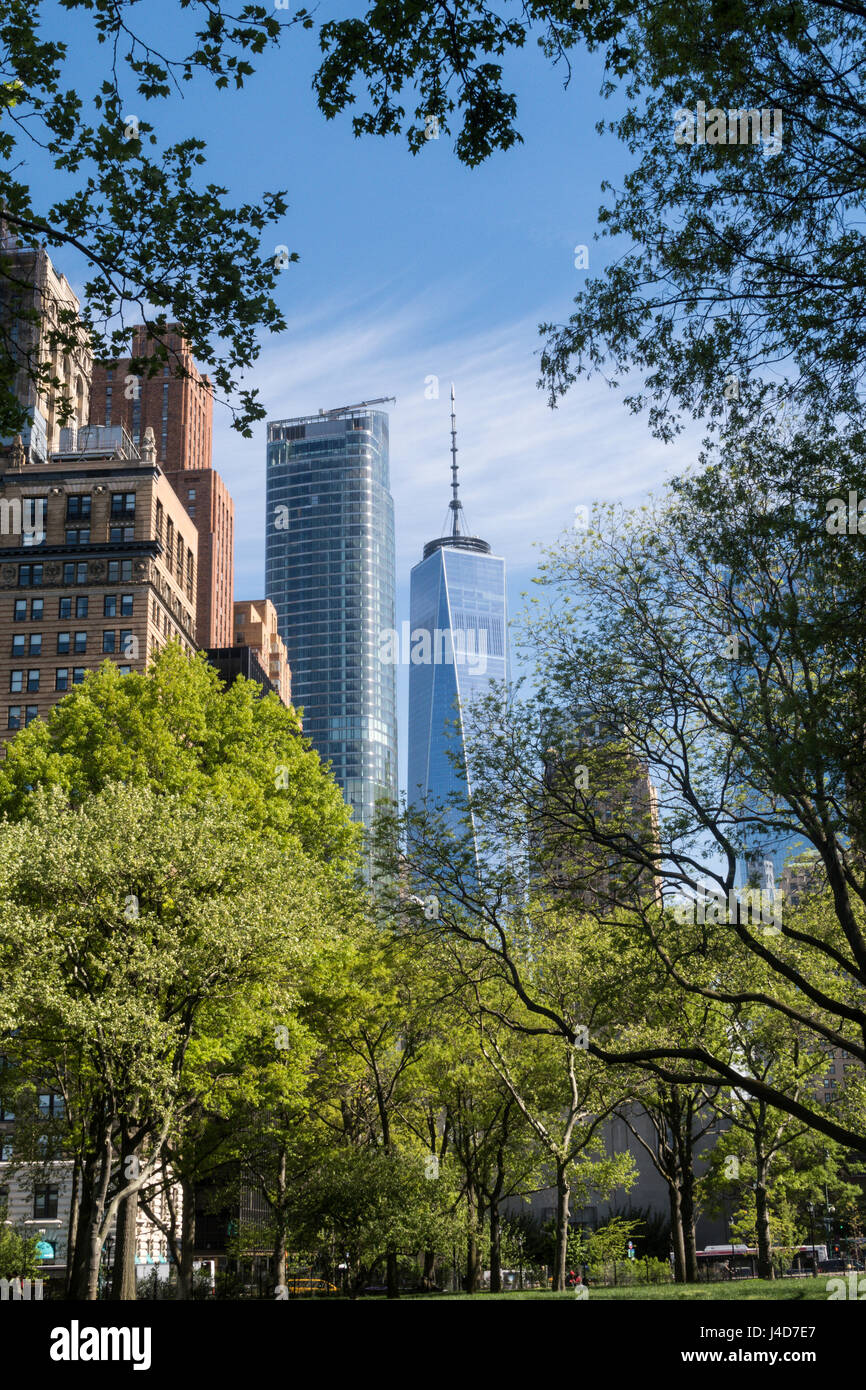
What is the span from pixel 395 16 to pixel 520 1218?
7478 cm

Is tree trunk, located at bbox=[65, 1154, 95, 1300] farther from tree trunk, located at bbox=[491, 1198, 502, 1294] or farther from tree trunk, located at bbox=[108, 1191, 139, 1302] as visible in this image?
tree trunk, located at bbox=[491, 1198, 502, 1294]

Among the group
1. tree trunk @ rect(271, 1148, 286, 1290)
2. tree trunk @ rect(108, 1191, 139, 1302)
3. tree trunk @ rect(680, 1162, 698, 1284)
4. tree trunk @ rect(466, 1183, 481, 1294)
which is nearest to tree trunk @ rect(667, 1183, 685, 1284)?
tree trunk @ rect(680, 1162, 698, 1284)

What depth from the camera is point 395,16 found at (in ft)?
38.7

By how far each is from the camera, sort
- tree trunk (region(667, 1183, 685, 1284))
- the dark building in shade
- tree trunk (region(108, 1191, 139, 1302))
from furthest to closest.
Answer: the dark building in shade
tree trunk (region(667, 1183, 685, 1284))
tree trunk (region(108, 1191, 139, 1302))

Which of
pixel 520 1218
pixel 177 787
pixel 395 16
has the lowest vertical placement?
pixel 520 1218

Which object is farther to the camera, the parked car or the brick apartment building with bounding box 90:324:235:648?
the brick apartment building with bounding box 90:324:235:648

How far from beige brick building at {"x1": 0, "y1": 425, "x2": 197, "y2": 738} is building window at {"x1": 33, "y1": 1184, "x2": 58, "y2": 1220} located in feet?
102

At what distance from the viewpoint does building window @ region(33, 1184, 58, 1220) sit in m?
66.9

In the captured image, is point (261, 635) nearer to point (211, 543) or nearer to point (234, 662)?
point (211, 543)

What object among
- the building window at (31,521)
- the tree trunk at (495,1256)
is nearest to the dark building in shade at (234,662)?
the building window at (31,521)
